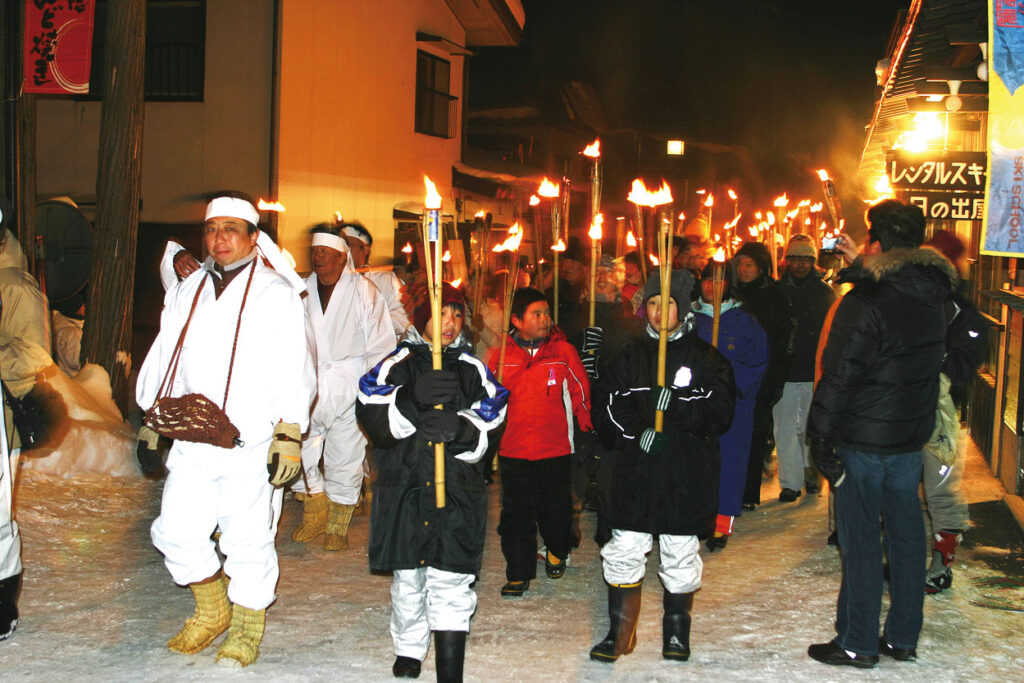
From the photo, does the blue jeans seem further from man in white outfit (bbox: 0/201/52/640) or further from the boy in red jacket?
man in white outfit (bbox: 0/201/52/640)

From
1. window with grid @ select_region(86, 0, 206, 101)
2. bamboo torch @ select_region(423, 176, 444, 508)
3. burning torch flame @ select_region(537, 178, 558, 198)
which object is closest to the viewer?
bamboo torch @ select_region(423, 176, 444, 508)

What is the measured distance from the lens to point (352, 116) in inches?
697

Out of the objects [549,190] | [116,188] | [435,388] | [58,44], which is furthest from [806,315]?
[58,44]

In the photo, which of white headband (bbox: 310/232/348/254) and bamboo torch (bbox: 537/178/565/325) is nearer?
white headband (bbox: 310/232/348/254)

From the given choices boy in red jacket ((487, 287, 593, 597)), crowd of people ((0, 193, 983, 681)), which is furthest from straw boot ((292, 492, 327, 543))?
crowd of people ((0, 193, 983, 681))

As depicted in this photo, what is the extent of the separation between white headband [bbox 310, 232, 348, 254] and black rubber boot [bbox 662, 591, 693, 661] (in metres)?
3.33

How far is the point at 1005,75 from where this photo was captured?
4.68m

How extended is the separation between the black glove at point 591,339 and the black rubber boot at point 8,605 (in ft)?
12.1

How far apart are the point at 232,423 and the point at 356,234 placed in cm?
329

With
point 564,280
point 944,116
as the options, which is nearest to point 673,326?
point 564,280

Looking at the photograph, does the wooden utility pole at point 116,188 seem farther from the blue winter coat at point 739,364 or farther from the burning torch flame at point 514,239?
the blue winter coat at point 739,364

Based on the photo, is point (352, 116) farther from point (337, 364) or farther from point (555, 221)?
point (337, 364)

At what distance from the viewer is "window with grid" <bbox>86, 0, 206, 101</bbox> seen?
1577cm

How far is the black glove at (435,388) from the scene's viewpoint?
13.8 feet
